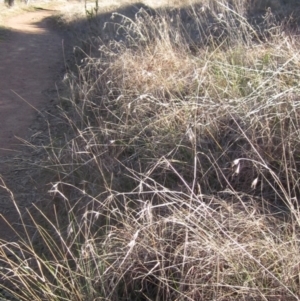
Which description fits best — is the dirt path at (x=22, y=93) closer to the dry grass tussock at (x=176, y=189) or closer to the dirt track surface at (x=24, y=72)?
the dirt track surface at (x=24, y=72)

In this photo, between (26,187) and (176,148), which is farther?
(26,187)

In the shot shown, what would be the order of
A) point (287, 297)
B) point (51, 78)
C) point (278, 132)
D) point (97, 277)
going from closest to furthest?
point (287, 297)
point (97, 277)
point (278, 132)
point (51, 78)

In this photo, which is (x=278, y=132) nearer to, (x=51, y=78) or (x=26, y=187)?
(x=26, y=187)

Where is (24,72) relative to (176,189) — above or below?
below

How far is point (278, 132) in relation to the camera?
395cm

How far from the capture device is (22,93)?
7.59 meters

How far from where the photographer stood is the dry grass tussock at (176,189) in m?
2.79

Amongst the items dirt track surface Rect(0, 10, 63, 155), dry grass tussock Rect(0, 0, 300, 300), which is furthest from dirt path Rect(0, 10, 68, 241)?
dry grass tussock Rect(0, 0, 300, 300)

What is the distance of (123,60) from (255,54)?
1.38 m

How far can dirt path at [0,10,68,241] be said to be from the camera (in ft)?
15.8

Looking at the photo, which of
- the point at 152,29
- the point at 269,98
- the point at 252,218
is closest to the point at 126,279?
the point at 252,218

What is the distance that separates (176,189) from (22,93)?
4233mm

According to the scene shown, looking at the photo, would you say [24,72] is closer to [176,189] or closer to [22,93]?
[22,93]

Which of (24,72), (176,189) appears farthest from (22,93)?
(176,189)
